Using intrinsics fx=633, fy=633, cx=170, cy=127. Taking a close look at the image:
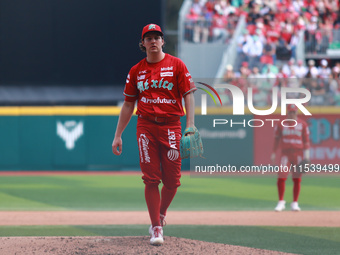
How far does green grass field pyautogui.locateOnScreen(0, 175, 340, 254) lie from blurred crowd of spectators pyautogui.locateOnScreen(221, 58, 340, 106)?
74.7 inches

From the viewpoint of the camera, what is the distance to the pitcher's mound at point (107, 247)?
5.27m

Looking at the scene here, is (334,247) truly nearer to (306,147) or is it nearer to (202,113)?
(306,147)

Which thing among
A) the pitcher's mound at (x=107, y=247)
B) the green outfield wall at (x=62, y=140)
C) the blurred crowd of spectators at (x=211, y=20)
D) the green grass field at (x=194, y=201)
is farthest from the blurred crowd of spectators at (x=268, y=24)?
the pitcher's mound at (x=107, y=247)

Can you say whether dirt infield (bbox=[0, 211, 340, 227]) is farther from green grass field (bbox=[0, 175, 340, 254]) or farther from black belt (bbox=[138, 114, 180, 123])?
black belt (bbox=[138, 114, 180, 123])

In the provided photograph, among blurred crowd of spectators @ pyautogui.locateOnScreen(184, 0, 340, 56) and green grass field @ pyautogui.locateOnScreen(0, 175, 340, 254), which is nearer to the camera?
green grass field @ pyautogui.locateOnScreen(0, 175, 340, 254)

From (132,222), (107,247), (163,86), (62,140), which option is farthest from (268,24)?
(107,247)

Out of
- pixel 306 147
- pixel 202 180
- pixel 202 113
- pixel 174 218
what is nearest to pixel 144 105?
pixel 174 218

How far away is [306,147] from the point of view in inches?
367

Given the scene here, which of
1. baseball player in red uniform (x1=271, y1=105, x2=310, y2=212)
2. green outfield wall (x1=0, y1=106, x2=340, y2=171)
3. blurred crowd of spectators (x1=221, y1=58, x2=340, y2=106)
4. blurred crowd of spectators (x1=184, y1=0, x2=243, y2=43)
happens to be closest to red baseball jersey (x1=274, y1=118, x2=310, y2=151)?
baseball player in red uniform (x1=271, y1=105, x2=310, y2=212)

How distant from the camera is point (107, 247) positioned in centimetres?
540

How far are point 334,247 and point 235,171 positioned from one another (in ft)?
27.5

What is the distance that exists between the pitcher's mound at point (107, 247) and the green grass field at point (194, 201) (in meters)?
0.93

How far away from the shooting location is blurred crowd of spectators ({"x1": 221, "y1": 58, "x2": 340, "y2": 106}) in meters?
14.5

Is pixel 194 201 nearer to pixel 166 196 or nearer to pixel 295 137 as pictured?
pixel 295 137
